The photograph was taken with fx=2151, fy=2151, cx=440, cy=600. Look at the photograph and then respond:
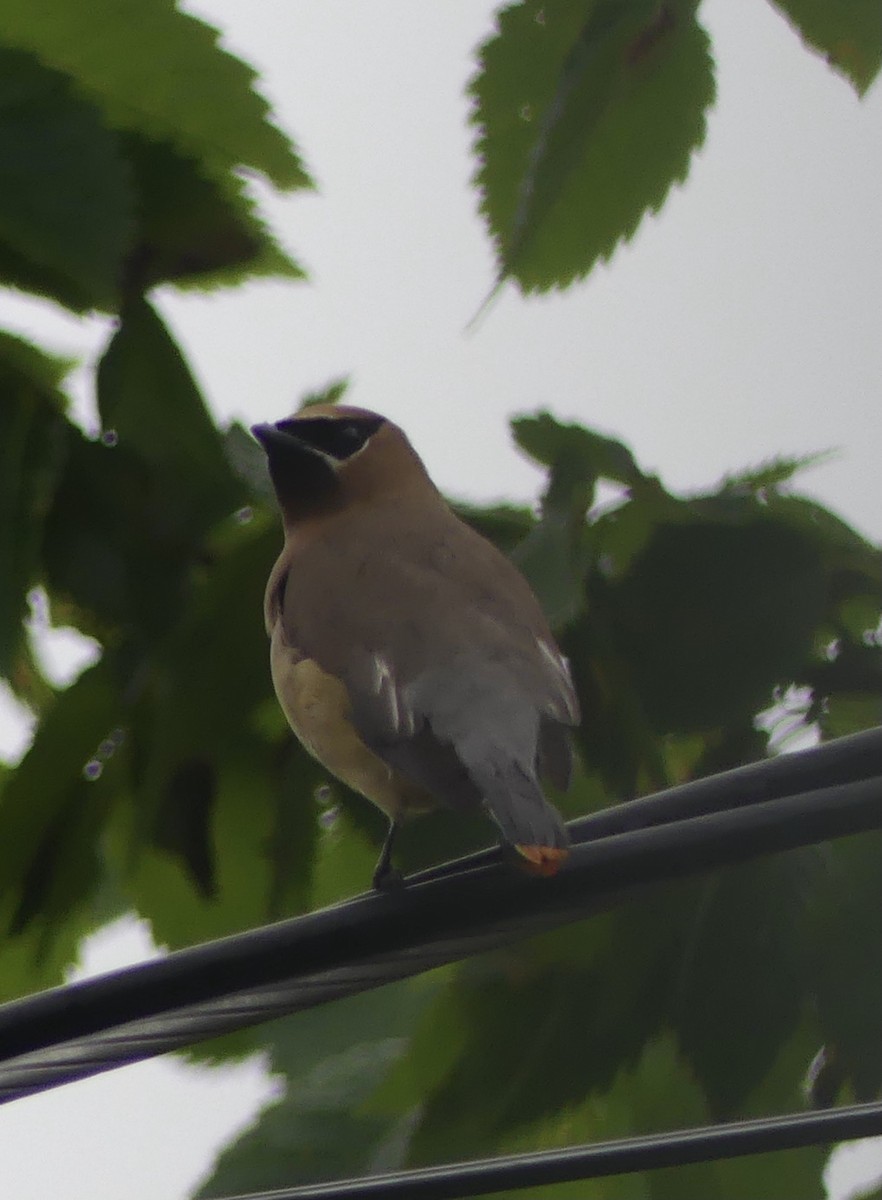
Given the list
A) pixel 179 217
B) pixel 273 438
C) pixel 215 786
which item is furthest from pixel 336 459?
pixel 215 786

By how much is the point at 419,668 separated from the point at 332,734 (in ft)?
1.16

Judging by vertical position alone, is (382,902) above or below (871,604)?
below

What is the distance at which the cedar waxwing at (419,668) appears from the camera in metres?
2.55

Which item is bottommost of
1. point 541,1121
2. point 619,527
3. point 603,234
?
point 541,1121

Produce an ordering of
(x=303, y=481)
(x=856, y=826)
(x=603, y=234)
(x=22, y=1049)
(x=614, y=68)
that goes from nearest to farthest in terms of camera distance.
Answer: (x=856, y=826)
(x=22, y=1049)
(x=614, y=68)
(x=603, y=234)
(x=303, y=481)

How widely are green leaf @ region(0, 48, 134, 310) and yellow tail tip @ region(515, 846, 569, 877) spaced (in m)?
1.00

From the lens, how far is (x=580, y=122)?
2447 mm

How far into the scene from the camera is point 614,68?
2.46 m

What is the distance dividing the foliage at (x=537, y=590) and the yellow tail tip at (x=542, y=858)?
0.37 feet

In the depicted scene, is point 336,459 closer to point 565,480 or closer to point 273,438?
point 273,438

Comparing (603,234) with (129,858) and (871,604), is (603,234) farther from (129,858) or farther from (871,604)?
(129,858)

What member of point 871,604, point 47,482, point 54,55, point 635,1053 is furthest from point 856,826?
point 54,55

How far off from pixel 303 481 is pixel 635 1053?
1793mm

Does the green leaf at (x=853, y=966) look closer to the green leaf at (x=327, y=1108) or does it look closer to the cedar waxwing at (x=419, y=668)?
the cedar waxwing at (x=419, y=668)
